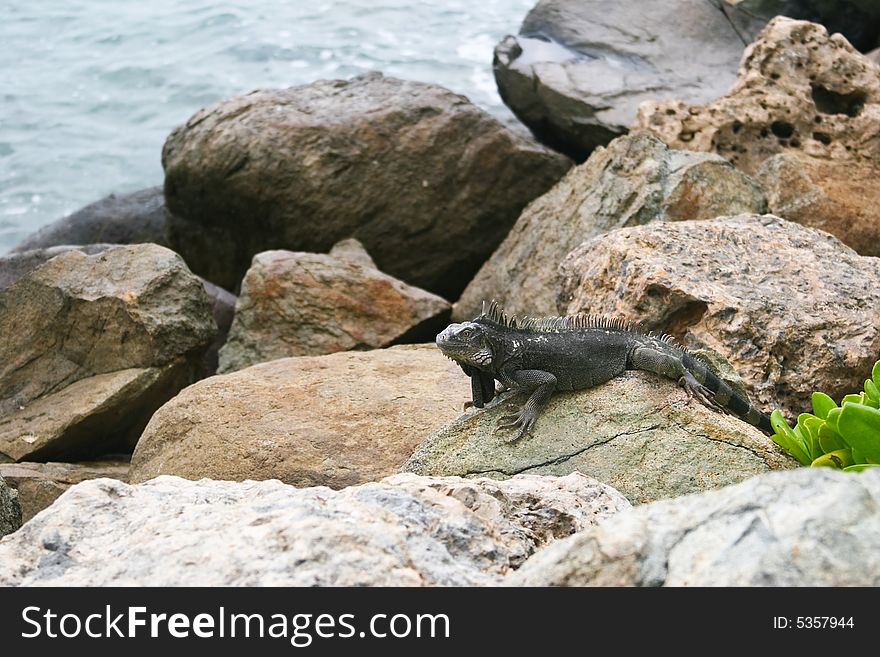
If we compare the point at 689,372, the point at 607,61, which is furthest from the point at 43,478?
the point at 607,61

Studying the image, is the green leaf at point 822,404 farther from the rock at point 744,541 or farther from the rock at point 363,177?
the rock at point 363,177

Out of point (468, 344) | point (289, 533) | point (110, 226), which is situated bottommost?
point (110, 226)

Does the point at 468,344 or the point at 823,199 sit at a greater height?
the point at 468,344

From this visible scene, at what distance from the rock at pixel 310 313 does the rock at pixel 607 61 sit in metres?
3.13

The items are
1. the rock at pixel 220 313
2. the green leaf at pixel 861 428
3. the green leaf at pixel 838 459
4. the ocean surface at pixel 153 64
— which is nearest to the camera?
the green leaf at pixel 861 428

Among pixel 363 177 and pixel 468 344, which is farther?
pixel 363 177

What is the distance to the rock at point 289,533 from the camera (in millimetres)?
2449

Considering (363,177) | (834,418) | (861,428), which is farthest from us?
(363,177)

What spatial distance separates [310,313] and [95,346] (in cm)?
141

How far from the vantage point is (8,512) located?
428 centimetres

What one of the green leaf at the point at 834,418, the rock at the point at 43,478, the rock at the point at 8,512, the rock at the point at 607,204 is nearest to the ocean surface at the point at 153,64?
the rock at the point at 607,204

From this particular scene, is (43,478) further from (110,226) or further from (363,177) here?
(110,226)

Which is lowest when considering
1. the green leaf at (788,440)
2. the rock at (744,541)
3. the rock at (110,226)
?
the rock at (110,226)
